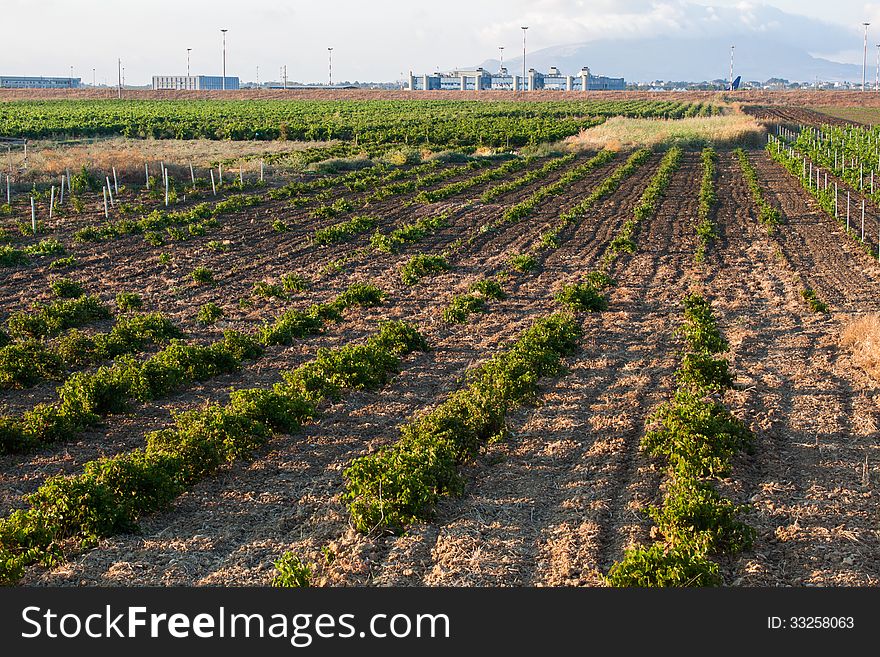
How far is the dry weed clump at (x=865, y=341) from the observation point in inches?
523

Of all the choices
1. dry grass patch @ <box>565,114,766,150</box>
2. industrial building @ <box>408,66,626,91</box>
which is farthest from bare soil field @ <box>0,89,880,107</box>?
dry grass patch @ <box>565,114,766,150</box>

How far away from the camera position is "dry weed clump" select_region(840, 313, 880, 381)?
13297 mm

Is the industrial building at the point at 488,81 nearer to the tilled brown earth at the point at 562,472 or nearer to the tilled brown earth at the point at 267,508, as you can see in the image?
the tilled brown earth at the point at 562,472

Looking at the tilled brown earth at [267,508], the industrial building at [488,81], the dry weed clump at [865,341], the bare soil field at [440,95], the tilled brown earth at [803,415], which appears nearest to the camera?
the tilled brown earth at [267,508]

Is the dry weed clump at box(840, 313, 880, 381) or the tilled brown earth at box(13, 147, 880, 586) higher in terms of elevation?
the dry weed clump at box(840, 313, 880, 381)

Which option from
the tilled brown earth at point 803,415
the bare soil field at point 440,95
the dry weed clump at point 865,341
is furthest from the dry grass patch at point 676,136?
the bare soil field at point 440,95

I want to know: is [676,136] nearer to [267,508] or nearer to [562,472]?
[562,472]

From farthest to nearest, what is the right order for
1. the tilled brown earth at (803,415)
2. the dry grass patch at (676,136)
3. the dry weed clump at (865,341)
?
1. the dry grass patch at (676,136)
2. the dry weed clump at (865,341)
3. the tilled brown earth at (803,415)

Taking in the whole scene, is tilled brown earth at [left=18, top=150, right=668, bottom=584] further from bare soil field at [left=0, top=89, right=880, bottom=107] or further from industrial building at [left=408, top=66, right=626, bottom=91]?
industrial building at [left=408, top=66, right=626, bottom=91]

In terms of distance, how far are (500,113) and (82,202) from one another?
60.6 m

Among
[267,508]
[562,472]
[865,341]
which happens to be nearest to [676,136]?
[865,341]

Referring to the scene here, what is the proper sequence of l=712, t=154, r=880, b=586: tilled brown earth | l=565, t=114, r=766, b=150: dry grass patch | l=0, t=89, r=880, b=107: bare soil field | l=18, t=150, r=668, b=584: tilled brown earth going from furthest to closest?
1. l=0, t=89, r=880, b=107: bare soil field
2. l=565, t=114, r=766, b=150: dry grass patch
3. l=712, t=154, r=880, b=586: tilled brown earth
4. l=18, t=150, r=668, b=584: tilled brown earth

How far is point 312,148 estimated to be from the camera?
5059 cm

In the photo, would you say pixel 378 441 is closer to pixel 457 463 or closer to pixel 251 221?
pixel 457 463
